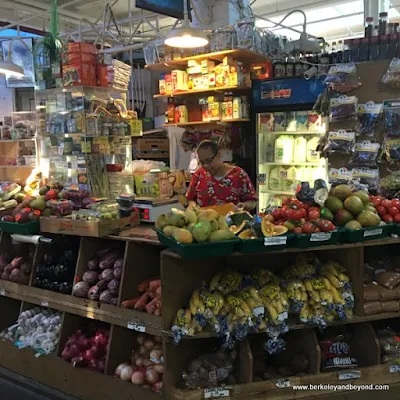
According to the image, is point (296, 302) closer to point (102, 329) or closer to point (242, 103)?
point (102, 329)

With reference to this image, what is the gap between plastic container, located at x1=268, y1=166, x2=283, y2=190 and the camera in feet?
20.0

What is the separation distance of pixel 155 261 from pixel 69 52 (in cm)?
320

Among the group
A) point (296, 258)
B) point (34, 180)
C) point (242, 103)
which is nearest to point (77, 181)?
point (34, 180)

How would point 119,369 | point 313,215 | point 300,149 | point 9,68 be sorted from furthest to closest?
point 300,149
point 9,68
point 119,369
point 313,215

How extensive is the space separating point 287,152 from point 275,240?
11.6ft

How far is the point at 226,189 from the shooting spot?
3910 mm

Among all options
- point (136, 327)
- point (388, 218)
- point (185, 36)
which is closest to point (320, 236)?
point (388, 218)

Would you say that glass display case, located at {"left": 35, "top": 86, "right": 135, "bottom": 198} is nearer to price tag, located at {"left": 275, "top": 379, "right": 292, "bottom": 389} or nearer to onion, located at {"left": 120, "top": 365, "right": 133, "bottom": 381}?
onion, located at {"left": 120, "top": 365, "right": 133, "bottom": 381}

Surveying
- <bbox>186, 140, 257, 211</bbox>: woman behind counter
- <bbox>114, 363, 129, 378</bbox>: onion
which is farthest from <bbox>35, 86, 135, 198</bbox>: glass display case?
<bbox>114, 363, 129, 378</bbox>: onion

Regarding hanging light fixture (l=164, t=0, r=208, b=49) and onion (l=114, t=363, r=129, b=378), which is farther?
hanging light fixture (l=164, t=0, r=208, b=49)

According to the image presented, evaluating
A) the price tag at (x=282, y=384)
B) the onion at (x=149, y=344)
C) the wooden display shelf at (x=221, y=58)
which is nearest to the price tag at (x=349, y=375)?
the price tag at (x=282, y=384)

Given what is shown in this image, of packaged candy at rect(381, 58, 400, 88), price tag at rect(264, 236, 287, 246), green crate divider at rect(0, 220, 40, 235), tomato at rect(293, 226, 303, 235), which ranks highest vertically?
packaged candy at rect(381, 58, 400, 88)

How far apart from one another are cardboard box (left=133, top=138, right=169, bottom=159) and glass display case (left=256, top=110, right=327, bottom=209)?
3600 millimetres

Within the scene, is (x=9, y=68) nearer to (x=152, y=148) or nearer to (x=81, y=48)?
(x=81, y=48)
